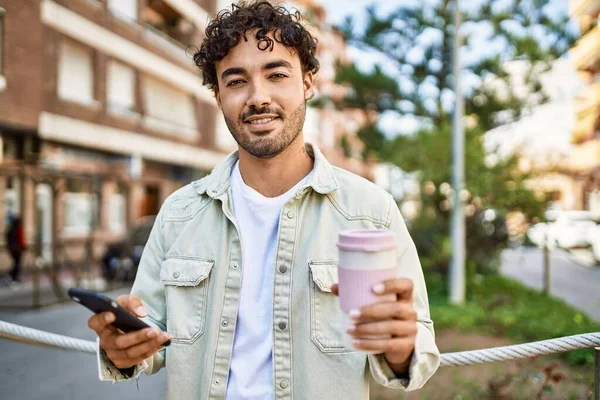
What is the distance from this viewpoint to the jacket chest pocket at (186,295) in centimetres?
165

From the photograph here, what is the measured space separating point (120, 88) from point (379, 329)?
1839cm

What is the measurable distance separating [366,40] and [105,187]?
11.5 m

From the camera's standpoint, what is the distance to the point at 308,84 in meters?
2.00

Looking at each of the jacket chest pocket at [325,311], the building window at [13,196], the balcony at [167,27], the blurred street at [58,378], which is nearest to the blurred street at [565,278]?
the blurred street at [58,378]

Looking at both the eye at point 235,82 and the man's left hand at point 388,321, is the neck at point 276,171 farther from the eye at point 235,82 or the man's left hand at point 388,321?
the man's left hand at point 388,321

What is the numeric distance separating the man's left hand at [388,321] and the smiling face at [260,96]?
0.79 meters

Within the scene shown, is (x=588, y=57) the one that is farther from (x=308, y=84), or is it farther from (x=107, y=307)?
(x=107, y=307)

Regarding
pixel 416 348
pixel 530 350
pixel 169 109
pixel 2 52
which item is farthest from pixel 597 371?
pixel 169 109

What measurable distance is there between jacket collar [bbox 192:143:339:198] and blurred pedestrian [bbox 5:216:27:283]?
35.7 ft

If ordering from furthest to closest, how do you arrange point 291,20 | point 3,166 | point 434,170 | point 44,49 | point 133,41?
point 133,41 → point 44,49 → point 3,166 → point 434,170 → point 291,20

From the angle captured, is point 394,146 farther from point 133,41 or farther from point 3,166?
point 133,41

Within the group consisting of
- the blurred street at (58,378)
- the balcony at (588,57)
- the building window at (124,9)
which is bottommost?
the blurred street at (58,378)

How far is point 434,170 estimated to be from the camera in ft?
28.3

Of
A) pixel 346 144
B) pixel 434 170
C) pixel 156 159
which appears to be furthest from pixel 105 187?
pixel 434 170
